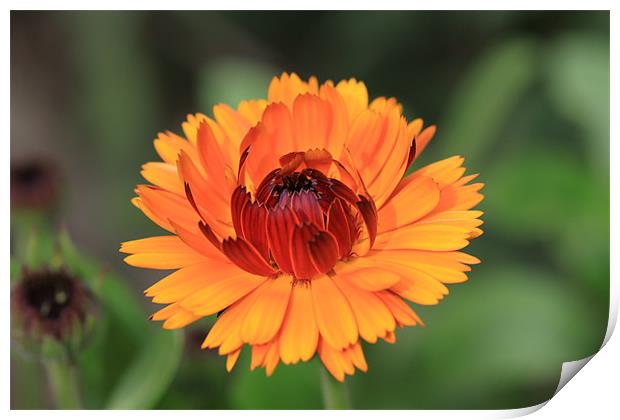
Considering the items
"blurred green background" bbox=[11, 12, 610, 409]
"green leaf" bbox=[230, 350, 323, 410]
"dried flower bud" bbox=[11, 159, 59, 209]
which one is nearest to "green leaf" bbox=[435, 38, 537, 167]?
"blurred green background" bbox=[11, 12, 610, 409]

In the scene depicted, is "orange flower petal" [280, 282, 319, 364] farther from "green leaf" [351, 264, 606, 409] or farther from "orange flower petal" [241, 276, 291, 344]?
"green leaf" [351, 264, 606, 409]

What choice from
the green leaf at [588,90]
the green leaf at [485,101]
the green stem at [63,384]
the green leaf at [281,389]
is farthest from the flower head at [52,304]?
the green leaf at [588,90]

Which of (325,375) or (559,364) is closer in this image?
(325,375)

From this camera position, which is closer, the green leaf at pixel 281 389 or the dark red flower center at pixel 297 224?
the dark red flower center at pixel 297 224

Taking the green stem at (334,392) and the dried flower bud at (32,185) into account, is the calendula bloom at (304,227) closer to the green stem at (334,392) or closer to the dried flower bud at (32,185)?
the green stem at (334,392)

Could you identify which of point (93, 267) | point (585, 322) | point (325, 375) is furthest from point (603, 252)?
point (93, 267)
